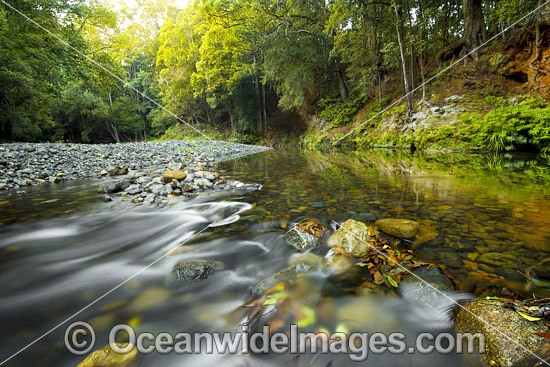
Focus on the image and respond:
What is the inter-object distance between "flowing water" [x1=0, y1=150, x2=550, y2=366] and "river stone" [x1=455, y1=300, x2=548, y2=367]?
105 millimetres

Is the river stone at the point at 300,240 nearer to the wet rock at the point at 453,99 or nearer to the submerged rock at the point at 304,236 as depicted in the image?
the submerged rock at the point at 304,236

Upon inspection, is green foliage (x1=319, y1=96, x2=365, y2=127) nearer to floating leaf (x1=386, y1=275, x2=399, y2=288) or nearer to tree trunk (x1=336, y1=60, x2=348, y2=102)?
tree trunk (x1=336, y1=60, x2=348, y2=102)

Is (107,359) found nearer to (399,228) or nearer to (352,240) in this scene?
(352,240)

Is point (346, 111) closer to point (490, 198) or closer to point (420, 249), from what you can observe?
point (490, 198)

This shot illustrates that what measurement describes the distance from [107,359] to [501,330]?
1.86 meters

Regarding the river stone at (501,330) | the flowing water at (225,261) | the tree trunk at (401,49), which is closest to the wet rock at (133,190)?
the flowing water at (225,261)

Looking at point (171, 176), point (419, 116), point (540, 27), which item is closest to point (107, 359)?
point (171, 176)

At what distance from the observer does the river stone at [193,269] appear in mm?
1744

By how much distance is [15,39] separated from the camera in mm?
8281

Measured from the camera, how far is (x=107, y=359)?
41.3 inches

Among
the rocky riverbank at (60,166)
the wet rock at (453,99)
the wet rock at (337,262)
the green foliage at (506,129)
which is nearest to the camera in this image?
the wet rock at (337,262)

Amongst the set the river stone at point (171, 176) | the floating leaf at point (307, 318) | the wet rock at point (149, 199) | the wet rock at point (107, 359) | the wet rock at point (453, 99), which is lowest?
the floating leaf at point (307, 318)

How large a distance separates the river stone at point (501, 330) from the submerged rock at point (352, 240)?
0.72m

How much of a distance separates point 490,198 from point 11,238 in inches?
228
